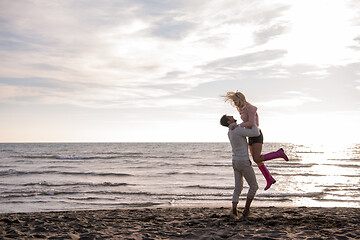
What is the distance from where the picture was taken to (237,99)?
20.4ft

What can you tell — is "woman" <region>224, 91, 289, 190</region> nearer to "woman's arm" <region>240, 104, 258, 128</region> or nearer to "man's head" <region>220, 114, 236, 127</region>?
"woman's arm" <region>240, 104, 258, 128</region>

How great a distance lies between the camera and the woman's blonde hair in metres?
6.18

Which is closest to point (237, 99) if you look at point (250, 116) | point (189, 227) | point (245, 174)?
point (250, 116)

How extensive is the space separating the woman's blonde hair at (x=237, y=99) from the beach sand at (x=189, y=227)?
2.24 m

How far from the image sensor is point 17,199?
1215 centimetres

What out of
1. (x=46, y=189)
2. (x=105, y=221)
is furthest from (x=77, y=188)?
(x=105, y=221)

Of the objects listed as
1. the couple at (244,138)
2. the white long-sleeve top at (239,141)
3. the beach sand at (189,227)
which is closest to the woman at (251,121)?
the couple at (244,138)

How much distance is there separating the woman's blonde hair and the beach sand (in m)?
2.24

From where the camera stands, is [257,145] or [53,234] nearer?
[53,234]

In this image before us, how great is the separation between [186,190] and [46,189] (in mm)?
6325

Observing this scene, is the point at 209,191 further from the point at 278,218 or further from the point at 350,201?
the point at 278,218

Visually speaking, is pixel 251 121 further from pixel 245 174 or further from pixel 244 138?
pixel 245 174

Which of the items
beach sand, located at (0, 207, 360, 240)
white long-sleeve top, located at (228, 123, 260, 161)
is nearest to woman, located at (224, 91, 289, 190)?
white long-sleeve top, located at (228, 123, 260, 161)

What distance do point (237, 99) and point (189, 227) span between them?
101 inches
